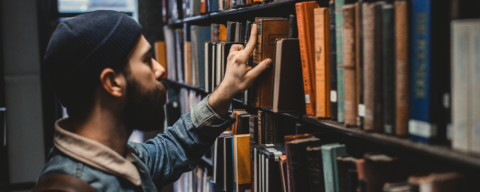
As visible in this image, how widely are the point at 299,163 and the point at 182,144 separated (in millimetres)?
546

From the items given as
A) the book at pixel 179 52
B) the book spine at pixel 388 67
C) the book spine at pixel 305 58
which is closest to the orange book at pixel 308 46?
the book spine at pixel 305 58

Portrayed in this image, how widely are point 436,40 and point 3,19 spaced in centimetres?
436

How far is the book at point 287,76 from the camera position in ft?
3.98

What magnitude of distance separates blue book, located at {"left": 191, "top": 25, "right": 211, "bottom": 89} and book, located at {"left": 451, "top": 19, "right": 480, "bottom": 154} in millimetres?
1648

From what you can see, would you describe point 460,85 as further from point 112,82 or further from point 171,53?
point 171,53

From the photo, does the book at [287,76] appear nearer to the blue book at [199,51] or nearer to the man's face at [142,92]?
the man's face at [142,92]

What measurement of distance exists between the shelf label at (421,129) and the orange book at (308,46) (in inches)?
15.6

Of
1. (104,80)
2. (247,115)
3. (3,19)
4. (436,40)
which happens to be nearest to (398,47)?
Answer: (436,40)

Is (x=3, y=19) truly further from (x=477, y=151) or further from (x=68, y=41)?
(x=477, y=151)

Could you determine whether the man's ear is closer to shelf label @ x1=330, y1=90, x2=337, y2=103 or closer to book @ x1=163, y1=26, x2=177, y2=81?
shelf label @ x1=330, y1=90, x2=337, y2=103

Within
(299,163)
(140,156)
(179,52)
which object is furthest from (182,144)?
(179,52)

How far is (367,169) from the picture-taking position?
863 millimetres

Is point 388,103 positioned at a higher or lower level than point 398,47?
lower

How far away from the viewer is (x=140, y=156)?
138cm
